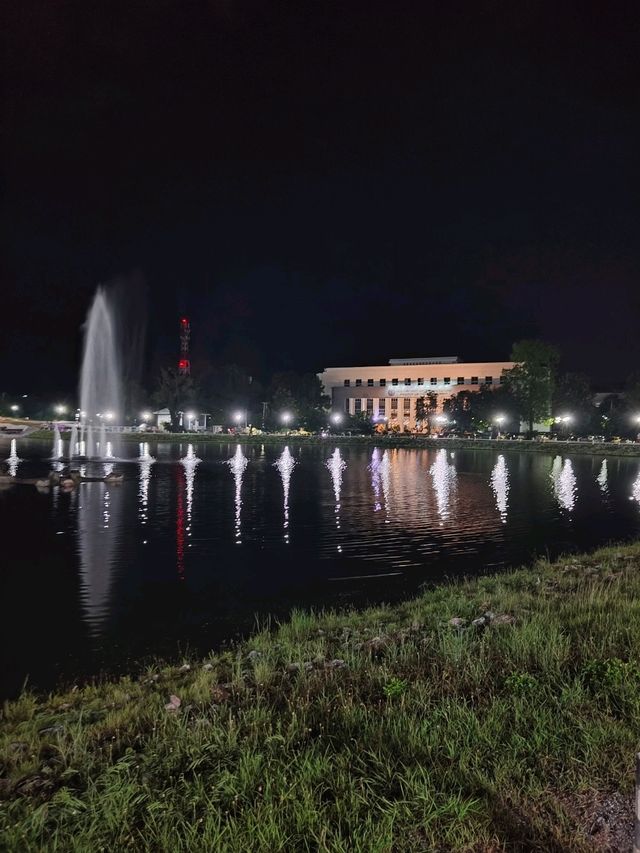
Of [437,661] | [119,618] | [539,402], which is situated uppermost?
[539,402]

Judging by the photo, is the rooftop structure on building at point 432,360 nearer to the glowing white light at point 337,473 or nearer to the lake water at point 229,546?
the glowing white light at point 337,473

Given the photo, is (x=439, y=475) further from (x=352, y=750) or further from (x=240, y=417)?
(x=240, y=417)

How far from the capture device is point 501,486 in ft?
145

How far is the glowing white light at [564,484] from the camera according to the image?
37.0 m

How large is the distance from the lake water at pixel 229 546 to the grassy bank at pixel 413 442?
131 feet

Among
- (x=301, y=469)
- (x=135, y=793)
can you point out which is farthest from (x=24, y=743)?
(x=301, y=469)

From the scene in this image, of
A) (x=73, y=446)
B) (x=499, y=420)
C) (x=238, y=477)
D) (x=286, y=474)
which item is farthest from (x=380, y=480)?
(x=499, y=420)

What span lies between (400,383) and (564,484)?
108847 mm

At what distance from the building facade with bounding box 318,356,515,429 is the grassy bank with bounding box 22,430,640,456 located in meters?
40.0

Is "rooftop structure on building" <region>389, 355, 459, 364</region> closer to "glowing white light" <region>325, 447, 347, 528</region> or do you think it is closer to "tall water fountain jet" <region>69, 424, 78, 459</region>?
"tall water fountain jet" <region>69, 424, 78, 459</region>

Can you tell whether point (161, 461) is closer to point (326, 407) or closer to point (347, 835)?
point (347, 835)

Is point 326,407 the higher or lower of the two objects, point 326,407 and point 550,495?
the higher

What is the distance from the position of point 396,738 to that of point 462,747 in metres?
0.67

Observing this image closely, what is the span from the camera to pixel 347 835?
196 inches
